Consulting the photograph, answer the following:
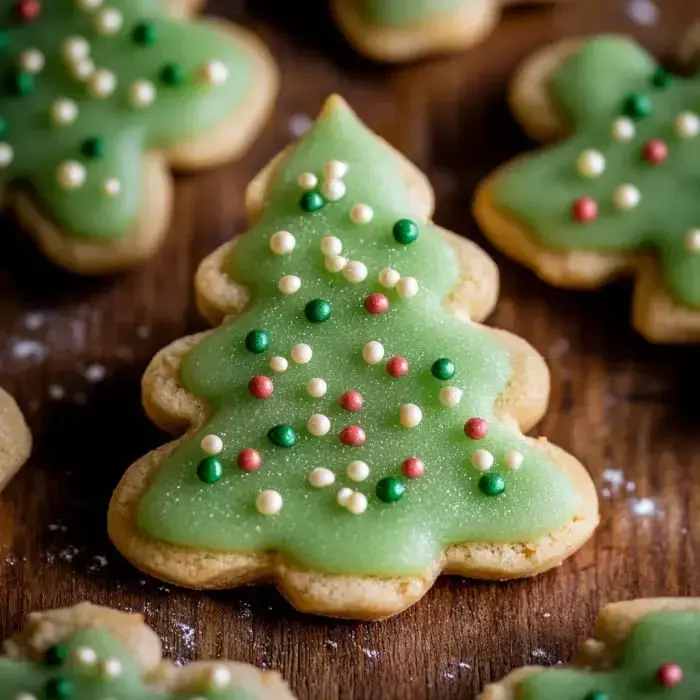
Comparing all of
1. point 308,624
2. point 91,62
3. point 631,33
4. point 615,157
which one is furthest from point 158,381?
point 631,33

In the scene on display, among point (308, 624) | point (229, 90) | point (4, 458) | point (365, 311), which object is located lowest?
point (308, 624)

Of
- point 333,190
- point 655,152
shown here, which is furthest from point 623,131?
point 333,190

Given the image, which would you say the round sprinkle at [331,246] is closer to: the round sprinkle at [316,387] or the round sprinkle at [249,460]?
the round sprinkle at [316,387]

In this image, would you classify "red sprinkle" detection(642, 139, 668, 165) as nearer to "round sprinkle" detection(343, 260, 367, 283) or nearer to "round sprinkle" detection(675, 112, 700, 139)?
"round sprinkle" detection(675, 112, 700, 139)

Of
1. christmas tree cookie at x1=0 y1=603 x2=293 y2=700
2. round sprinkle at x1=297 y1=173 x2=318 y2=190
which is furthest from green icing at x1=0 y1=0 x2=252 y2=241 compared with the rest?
christmas tree cookie at x1=0 y1=603 x2=293 y2=700

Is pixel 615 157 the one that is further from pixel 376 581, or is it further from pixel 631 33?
pixel 376 581

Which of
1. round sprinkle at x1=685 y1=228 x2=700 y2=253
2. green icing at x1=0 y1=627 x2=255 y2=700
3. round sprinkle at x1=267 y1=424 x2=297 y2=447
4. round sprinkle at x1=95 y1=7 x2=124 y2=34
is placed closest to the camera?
green icing at x1=0 y1=627 x2=255 y2=700
